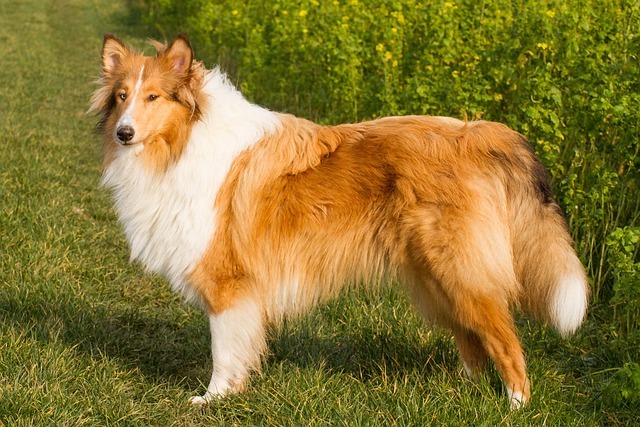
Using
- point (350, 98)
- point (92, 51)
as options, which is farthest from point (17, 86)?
point (350, 98)

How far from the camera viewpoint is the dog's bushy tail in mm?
3502

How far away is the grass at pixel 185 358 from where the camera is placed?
365cm

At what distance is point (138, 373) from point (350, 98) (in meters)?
4.17

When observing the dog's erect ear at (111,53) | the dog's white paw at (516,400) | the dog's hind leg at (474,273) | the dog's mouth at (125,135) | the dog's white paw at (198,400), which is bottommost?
the dog's white paw at (198,400)

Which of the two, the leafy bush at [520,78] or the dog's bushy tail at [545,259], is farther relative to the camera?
the leafy bush at [520,78]

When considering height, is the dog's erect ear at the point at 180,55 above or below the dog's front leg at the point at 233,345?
above

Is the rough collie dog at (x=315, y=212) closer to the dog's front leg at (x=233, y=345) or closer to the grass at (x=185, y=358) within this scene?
the dog's front leg at (x=233, y=345)

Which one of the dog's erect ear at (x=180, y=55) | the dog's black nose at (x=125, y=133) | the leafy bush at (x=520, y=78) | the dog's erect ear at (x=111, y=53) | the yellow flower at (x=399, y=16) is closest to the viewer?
the dog's black nose at (x=125, y=133)

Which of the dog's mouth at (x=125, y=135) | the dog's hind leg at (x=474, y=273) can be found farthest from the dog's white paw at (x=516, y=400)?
the dog's mouth at (x=125, y=135)

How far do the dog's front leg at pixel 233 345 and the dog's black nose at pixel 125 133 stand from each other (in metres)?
1.03

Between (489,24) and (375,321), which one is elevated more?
(489,24)

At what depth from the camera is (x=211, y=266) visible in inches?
151

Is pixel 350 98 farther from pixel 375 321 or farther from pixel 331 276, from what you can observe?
pixel 331 276

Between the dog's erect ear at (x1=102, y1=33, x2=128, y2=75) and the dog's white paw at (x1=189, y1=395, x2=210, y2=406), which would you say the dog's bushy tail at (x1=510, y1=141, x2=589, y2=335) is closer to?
the dog's white paw at (x1=189, y1=395, x2=210, y2=406)
